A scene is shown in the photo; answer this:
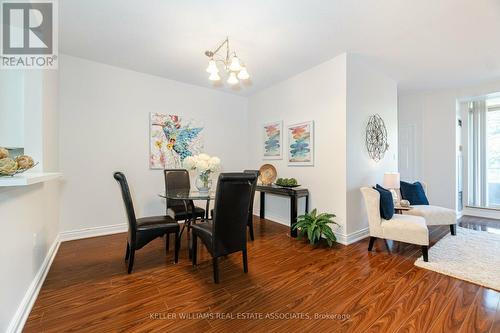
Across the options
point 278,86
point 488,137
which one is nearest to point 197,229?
point 278,86

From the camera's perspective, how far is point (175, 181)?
3.56 meters

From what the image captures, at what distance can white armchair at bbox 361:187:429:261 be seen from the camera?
2.51 metres

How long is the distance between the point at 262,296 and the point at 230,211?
79 cm

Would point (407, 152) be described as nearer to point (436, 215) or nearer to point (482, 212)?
point (482, 212)

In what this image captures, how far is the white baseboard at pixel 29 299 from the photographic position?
4.73ft

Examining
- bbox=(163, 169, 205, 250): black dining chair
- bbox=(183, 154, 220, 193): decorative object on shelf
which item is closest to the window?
bbox=(183, 154, 220, 193): decorative object on shelf

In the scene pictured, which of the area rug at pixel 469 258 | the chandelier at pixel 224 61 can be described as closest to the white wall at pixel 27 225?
the chandelier at pixel 224 61

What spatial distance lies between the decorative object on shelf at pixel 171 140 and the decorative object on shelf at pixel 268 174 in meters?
1.36

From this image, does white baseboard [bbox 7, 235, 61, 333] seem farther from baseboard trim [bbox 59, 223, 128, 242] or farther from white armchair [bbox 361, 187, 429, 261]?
white armchair [bbox 361, 187, 429, 261]

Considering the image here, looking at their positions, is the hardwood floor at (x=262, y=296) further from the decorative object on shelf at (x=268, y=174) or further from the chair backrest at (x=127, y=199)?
the decorative object on shelf at (x=268, y=174)

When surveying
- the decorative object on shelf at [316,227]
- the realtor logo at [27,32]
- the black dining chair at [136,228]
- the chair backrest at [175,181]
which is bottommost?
the decorative object on shelf at [316,227]

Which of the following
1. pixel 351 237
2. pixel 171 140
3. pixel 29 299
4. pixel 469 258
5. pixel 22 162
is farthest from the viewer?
pixel 171 140

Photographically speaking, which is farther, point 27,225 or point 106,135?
point 106,135

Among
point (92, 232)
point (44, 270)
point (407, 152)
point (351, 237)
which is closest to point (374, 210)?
point (351, 237)
